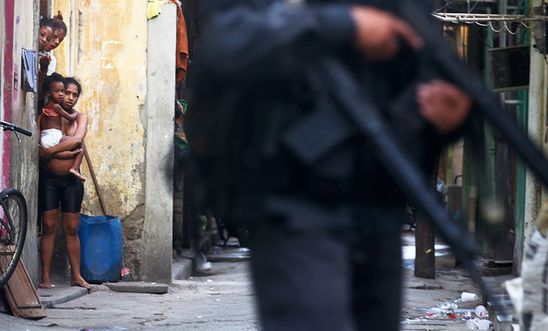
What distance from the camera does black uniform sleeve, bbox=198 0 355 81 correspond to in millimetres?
2953

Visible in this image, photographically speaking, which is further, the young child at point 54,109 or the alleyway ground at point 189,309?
the young child at point 54,109

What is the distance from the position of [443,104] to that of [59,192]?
9600mm

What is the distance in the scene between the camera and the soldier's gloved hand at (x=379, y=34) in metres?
2.97

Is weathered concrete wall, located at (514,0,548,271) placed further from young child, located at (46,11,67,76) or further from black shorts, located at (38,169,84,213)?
young child, located at (46,11,67,76)

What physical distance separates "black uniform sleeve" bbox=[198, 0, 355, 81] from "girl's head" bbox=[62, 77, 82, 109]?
9.63 m

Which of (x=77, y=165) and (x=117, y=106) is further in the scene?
(x=117, y=106)

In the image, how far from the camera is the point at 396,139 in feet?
9.95

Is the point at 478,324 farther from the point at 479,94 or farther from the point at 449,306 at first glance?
the point at 479,94

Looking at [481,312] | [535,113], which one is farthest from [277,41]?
[535,113]

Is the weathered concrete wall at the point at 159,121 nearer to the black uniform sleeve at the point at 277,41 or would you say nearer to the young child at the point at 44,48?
the young child at the point at 44,48

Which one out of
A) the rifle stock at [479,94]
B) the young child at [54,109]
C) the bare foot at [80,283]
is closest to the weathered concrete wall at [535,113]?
the bare foot at [80,283]

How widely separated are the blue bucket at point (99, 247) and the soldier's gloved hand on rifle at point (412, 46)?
400 inches

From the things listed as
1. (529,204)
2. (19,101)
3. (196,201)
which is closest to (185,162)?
(196,201)

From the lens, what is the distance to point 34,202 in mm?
11703
